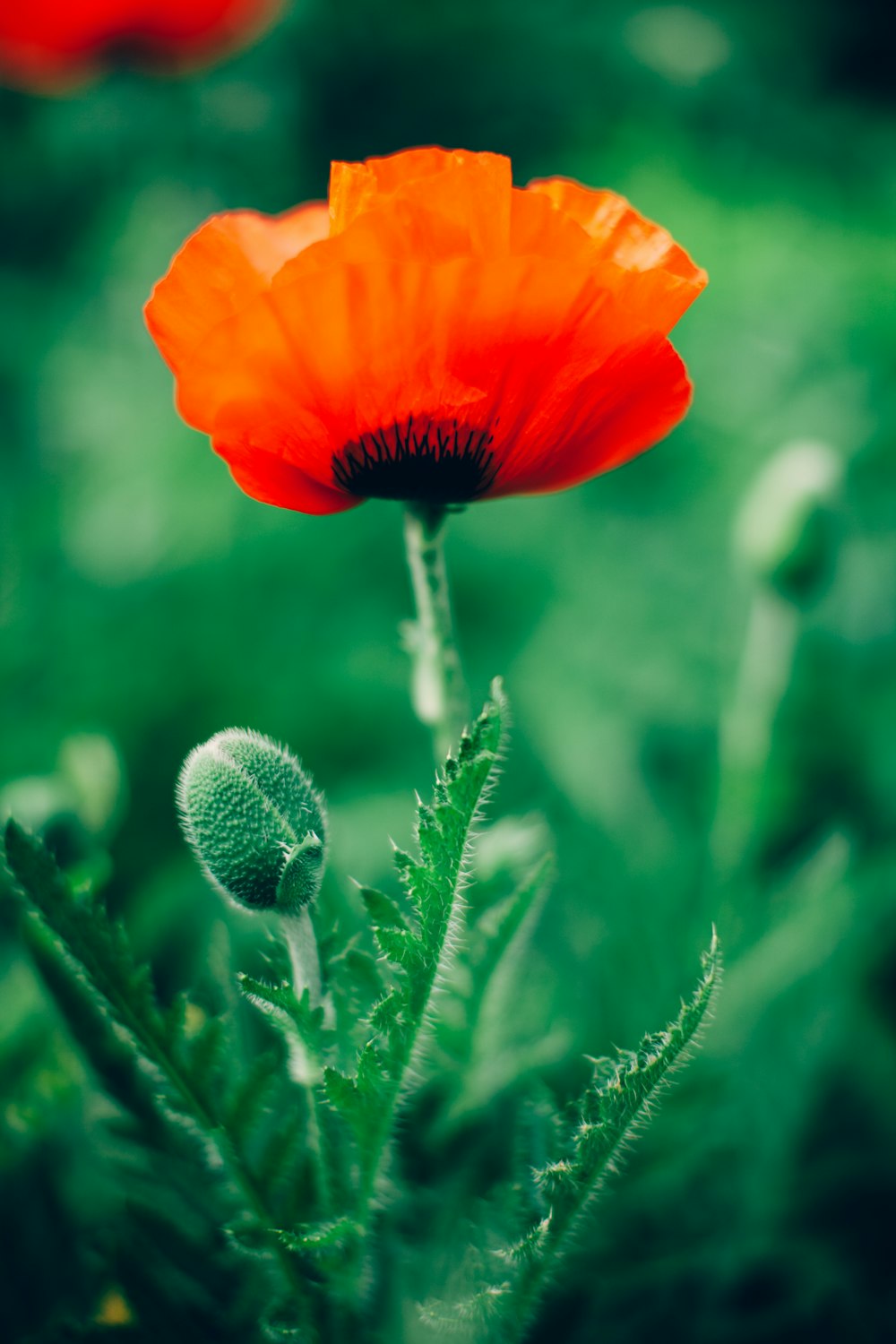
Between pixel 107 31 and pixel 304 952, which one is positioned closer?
pixel 304 952

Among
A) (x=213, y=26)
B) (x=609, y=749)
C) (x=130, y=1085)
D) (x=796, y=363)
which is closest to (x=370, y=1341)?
(x=130, y=1085)

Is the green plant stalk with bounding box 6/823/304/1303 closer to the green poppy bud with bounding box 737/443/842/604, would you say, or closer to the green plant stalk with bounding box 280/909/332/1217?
the green plant stalk with bounding box 280/909/332/1217

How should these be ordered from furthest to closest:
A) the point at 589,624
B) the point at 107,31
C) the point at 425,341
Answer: the point at 107,31 < the point at 589,624 < the point at 425,341

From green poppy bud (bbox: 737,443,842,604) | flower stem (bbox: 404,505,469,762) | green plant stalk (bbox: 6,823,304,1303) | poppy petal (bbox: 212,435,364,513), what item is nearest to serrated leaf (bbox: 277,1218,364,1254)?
green plant stalk (bbox: 6,823,304,1303)

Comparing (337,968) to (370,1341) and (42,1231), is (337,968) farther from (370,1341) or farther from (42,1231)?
(42,1231)

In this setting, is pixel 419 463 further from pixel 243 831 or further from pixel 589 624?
pixel 589 624

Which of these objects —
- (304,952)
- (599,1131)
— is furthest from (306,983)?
(599,1131)
